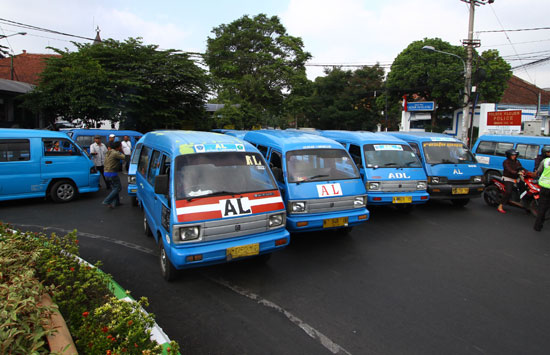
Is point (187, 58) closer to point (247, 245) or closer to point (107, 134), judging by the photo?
point (107, 134)

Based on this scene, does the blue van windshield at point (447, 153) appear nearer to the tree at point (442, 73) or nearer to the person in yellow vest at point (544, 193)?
the person in yellow vest at point (544, 193)

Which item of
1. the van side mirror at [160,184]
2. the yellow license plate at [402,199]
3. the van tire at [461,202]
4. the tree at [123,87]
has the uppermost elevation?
the tree at [123,87]

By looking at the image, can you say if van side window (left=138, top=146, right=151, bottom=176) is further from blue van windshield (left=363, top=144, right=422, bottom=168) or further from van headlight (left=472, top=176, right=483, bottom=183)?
van headlight (left=472, top=176, right=483, bottom=183)

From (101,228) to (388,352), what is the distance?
5.73 meters

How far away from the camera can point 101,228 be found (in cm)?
657

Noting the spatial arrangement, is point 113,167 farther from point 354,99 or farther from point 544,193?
point 354,99

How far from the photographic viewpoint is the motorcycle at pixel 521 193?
7812 mm

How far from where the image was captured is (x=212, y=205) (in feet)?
13.4

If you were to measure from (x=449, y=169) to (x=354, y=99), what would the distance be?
35.7 meters

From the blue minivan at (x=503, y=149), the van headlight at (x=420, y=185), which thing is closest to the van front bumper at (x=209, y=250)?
the van headlight at (x=420, y=185)

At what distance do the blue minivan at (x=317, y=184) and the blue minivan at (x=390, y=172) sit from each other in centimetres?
120

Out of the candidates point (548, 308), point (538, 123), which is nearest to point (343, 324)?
point (548, 308)

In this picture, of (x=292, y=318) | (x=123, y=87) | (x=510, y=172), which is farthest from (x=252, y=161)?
(x=123, y=87)

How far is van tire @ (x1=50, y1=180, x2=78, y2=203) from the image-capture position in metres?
8.33
